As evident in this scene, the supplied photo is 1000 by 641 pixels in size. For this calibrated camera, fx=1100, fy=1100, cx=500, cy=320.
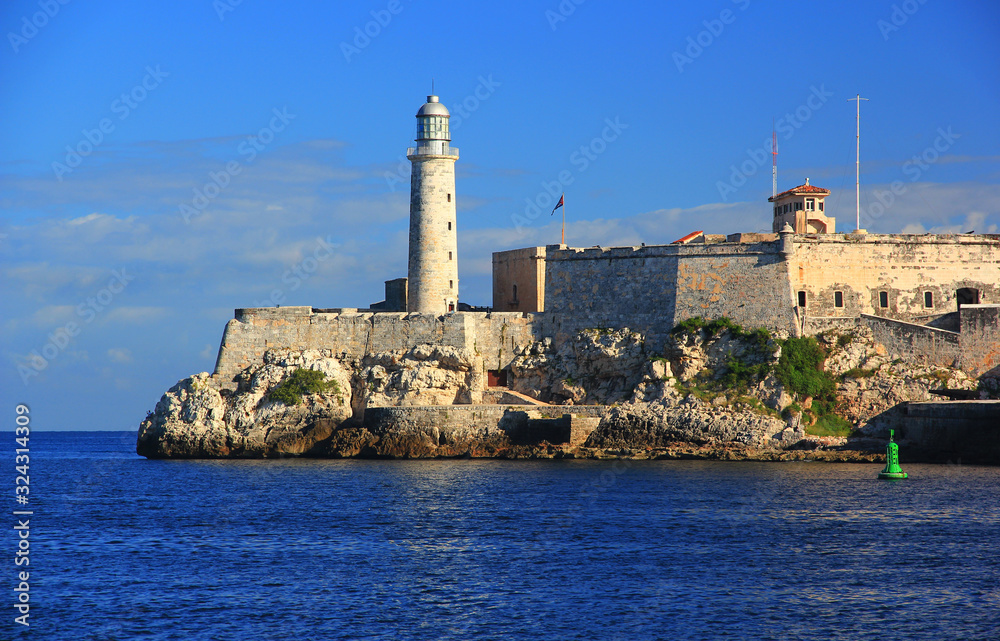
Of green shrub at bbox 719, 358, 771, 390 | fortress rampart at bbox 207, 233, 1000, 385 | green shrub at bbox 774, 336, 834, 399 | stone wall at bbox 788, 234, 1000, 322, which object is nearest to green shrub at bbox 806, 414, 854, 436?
green shrub at bbox 774, 336, 834, 399

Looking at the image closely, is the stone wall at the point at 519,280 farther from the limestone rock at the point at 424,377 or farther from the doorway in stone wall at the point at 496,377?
the limestone rock at the point at 424,377

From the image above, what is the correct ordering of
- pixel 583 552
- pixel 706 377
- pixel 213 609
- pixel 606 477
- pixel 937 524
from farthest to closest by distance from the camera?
pixel 706 377
pixel 606 477
pixel 937 524
pixel 583 552
pixel 213 609

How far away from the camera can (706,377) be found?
3941 centimetres

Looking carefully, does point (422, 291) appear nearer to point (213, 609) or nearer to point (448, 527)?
point (448, 527)

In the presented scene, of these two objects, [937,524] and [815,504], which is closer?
[937,524]

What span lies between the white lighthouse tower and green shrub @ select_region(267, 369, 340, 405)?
482 cm

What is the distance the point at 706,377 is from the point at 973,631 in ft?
74.7

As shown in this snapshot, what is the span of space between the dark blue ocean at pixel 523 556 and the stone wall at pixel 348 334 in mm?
7672

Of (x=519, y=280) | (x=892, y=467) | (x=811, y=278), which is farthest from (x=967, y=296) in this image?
(x=519, y=280)

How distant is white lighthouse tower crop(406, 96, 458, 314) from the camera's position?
43.3m

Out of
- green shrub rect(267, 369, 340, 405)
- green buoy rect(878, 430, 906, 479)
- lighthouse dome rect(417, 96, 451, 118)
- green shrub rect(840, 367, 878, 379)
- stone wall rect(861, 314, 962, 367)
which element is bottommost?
green buoy rect(878, 430, 906, 479)

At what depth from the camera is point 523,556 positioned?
22.8 m

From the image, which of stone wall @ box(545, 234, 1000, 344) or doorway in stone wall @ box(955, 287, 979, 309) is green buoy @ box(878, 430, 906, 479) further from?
doorway in stone wall @ box(955, 287, 979, 309)

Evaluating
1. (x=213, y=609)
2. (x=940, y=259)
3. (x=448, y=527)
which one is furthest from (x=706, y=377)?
(x=213, y=609)
